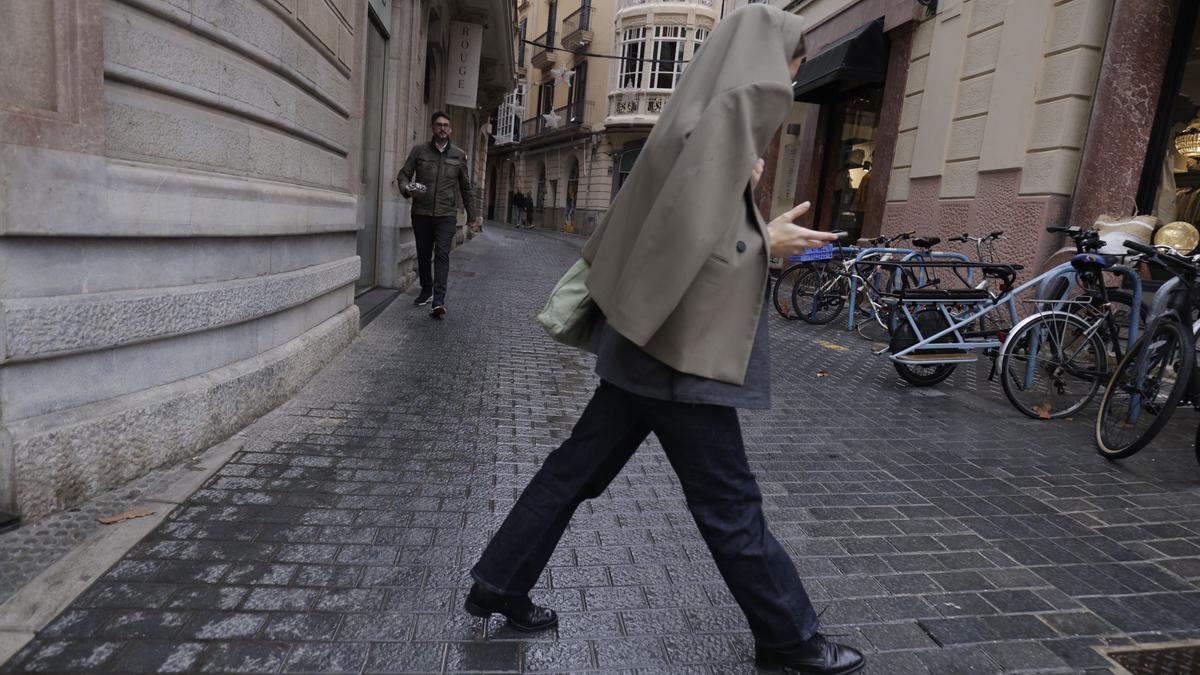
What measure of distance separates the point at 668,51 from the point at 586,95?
21.1ft

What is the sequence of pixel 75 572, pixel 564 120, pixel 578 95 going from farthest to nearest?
pixel 564 120 → pixel 578 95 → pixel 75 572

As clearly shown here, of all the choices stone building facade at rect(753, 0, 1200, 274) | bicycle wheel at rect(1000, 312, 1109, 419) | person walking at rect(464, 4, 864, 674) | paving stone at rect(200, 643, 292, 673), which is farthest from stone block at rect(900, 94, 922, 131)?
paving stone at rect(200, 643, 292, 673)

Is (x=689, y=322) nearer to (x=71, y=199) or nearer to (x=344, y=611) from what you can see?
(x=344, y=611)

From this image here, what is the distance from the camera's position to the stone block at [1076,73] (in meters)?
7.59

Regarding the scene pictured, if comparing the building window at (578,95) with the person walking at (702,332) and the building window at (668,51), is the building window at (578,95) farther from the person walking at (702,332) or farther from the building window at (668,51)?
the person walking at (702,332)

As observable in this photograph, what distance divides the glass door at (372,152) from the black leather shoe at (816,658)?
287 inches

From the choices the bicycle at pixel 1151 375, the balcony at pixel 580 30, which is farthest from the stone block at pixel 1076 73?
the balcony at pixel 580 30

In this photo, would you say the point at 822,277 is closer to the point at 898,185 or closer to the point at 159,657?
the point at 898,185

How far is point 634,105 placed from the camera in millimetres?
32344

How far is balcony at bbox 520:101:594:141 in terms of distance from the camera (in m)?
36.5

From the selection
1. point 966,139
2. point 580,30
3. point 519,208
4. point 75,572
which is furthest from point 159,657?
point 519,208

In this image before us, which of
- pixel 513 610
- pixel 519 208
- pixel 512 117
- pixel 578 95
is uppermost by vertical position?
pixel 578 95

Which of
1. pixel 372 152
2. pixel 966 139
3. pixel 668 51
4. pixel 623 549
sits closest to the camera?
pixel 623 549

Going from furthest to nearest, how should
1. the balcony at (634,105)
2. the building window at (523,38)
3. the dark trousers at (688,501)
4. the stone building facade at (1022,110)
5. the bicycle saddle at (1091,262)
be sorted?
the building window at (523,38) < the balcony at (634,105) < the stone building facade at (1022,110) < the bicycle saddle at (1091,262) < the dark trousers at (688,501)
